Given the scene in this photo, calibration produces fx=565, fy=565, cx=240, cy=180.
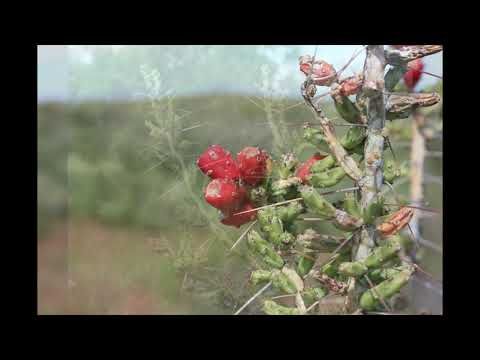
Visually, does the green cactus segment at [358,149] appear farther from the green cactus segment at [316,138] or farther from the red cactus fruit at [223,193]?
the red cactus fruit at [223,193]

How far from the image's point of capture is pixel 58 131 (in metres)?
1.26

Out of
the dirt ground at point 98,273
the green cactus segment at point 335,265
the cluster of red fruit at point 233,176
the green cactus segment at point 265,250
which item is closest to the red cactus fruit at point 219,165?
the cluster of red fruit at point 233,176

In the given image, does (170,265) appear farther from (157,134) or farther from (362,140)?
(362,140)

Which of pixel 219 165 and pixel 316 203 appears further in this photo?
pixel 219 165

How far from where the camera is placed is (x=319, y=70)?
880mm

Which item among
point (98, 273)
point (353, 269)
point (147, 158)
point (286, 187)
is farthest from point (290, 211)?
point (98, 273)

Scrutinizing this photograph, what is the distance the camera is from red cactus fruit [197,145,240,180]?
3.07 feet

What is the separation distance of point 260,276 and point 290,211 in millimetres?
126

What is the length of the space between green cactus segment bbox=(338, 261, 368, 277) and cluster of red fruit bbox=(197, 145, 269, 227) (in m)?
0.19

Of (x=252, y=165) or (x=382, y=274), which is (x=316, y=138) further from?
(x=382, y=274)

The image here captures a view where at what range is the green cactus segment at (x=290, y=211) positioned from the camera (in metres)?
0.89

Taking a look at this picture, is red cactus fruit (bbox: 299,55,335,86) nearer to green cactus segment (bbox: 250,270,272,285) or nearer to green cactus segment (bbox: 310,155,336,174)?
green cactus segment (bbox: 310,155,336,174)

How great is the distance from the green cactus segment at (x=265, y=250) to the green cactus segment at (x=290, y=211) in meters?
0.05

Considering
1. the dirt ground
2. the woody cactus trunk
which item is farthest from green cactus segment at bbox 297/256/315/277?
the dirt ground
